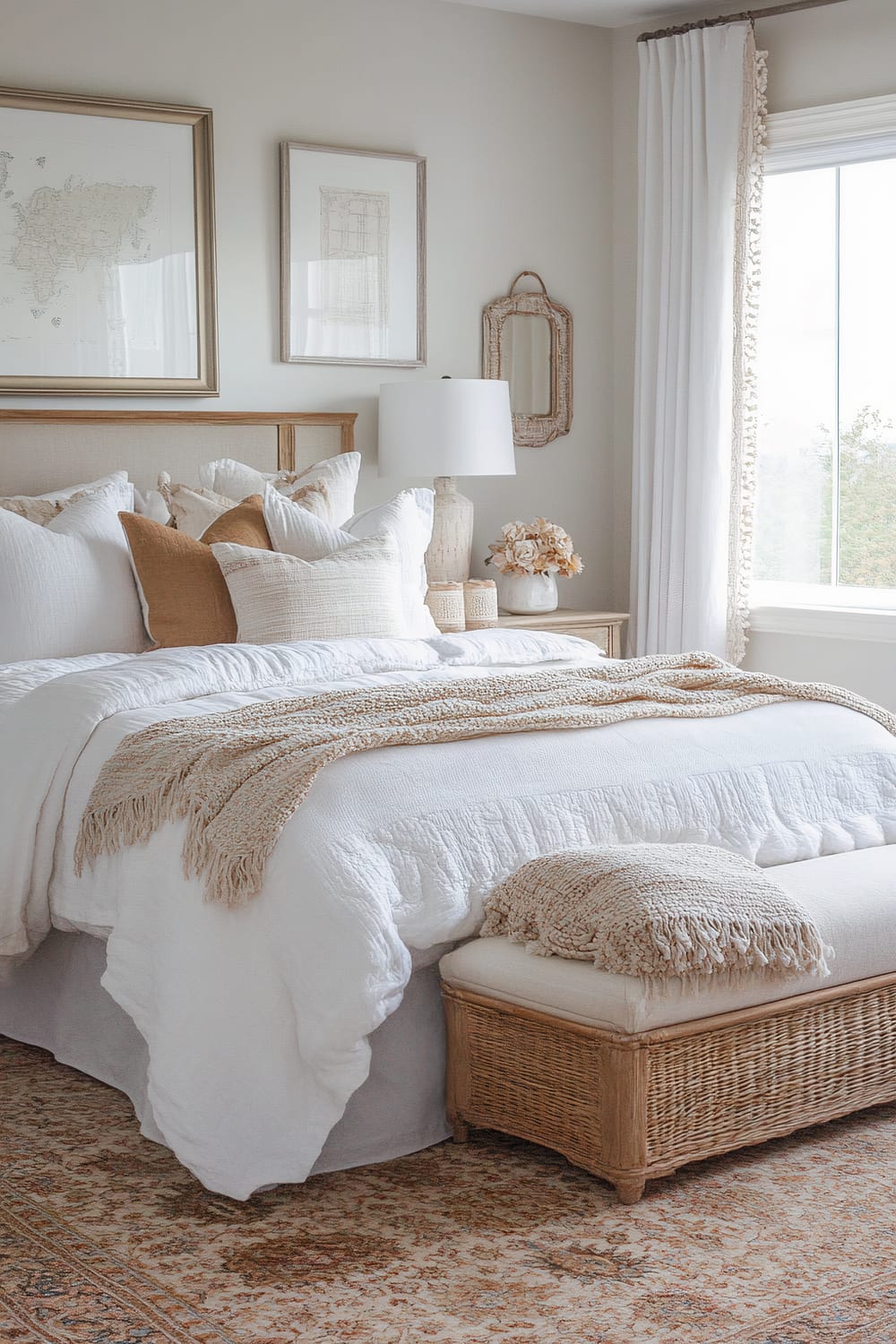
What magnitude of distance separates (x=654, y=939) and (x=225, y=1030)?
683mm

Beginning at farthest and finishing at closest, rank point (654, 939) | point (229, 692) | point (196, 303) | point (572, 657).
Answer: point (196, 303) → point (572, 657) → point (229, 692) → point (654, 939)

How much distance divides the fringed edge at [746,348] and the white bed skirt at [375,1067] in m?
2.77

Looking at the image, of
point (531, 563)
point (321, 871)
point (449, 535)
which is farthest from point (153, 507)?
point (321, 871)

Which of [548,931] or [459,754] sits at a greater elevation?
[459,754]

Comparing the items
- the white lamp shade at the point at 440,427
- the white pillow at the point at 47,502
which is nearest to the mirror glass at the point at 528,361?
the white lamp shade at the point at 440,427

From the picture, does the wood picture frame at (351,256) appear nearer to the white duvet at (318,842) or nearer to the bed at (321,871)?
the bed at (321,871)

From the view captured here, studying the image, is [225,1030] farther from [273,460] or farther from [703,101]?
[703,101]

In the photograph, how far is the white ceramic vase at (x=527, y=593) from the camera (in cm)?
514

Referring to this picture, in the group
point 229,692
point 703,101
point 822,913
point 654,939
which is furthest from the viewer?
point 703,101

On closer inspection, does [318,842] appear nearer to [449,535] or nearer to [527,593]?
[449,535]

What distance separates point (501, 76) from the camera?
5289 mm

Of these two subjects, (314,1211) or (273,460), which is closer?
(314,1211)

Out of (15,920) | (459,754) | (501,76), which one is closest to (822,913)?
(459,754)

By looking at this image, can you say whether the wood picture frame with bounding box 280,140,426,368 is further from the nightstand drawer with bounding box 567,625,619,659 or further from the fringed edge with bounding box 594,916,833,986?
the fringed edge with bounding box 594,916,833,986
